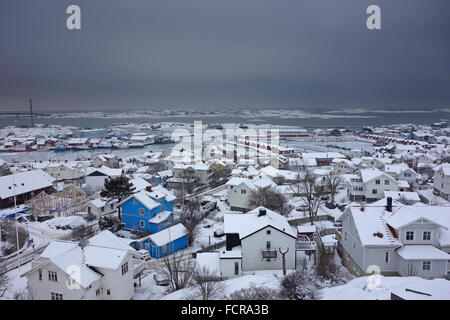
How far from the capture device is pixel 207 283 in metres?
8.78

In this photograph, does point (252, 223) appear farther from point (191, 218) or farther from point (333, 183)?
point (333, 183)

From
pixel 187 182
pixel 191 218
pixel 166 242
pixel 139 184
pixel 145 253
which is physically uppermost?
pixel 139 184

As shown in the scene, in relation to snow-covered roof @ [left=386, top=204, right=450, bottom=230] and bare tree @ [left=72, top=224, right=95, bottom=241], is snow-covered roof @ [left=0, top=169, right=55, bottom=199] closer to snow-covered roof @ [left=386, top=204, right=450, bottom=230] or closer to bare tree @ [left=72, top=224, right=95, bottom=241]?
bare tree @ [left=72, top=224, right=95, bottom=241]

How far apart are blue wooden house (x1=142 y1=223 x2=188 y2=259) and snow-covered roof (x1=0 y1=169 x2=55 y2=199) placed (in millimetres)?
12449

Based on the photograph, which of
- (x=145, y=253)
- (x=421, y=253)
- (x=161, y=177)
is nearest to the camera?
(x=421, y=253)

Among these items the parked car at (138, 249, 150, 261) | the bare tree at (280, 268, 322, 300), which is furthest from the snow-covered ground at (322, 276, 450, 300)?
the parked car at (138, 249, 150, 261)

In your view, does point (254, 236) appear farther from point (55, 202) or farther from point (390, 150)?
point (390, 150)

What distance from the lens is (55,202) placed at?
19.1 meters

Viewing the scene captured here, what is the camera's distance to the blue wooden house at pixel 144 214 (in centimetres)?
1648

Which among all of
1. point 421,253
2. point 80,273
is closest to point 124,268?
point 80,273

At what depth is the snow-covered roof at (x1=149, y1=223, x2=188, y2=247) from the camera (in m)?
13.8

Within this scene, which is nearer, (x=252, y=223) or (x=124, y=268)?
(x=124, y=268)

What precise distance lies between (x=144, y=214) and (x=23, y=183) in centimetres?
1166
